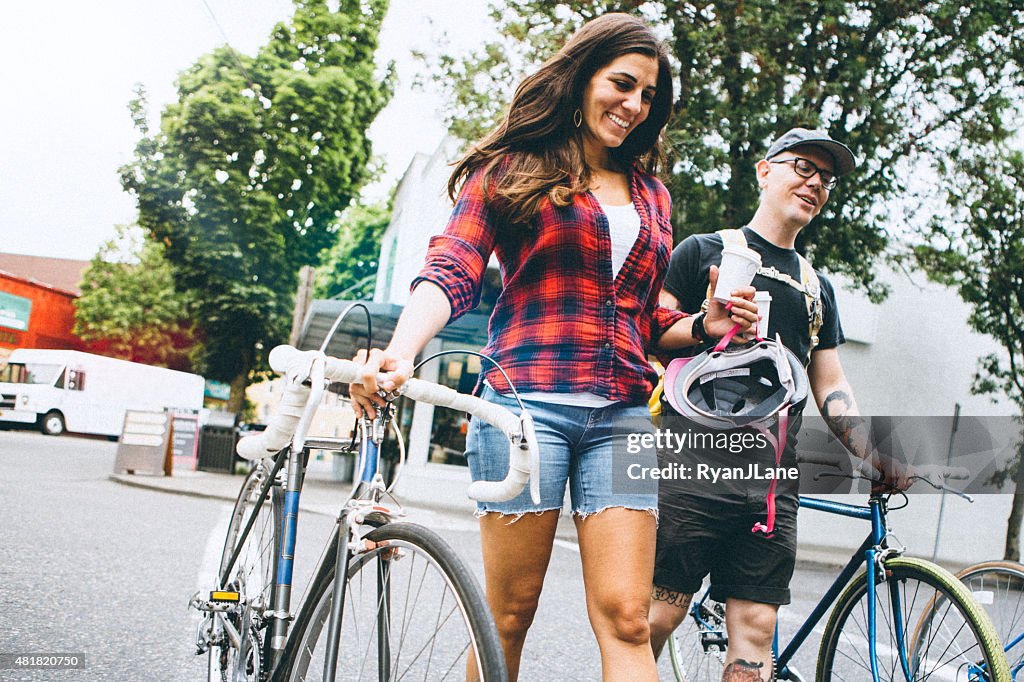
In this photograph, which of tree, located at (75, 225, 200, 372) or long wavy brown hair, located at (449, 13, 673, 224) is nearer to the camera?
long wavy brown hair, located at (449, 13, 673, 224)

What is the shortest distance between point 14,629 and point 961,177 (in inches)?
472

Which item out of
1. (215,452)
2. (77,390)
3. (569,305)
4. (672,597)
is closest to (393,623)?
(569,305)

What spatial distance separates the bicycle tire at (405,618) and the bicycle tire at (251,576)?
0.26m

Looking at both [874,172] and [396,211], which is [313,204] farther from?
[874,172]

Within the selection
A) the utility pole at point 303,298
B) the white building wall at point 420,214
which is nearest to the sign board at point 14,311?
the white building wall at point 420,214

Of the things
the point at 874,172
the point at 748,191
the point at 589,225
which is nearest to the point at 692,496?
the point at 589,225

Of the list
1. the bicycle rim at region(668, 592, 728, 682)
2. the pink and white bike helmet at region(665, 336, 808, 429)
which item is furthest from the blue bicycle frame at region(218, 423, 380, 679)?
the bicycle rim at region(668, 592, 728, 682)

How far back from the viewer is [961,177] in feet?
39.8

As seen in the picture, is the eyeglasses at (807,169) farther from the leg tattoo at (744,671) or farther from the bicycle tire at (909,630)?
the leg tattoo at (744,671)

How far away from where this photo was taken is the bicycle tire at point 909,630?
2420mm

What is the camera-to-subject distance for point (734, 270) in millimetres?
2336

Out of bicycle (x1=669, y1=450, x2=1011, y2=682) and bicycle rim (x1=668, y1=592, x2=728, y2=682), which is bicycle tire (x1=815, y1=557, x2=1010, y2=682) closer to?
bicycle (x1=669, y1=450, x2=1011, y2=682)

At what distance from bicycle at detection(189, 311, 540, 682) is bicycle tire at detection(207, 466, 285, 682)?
0.03ft

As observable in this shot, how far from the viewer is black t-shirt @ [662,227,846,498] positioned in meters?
2.74
